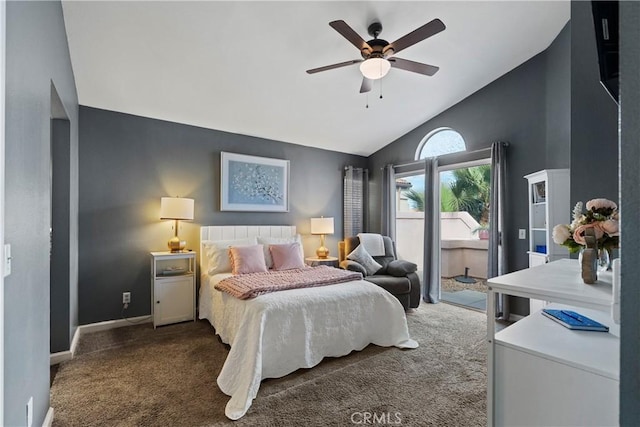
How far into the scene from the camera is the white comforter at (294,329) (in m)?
2.16

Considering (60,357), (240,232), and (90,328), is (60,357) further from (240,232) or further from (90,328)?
(240,232)

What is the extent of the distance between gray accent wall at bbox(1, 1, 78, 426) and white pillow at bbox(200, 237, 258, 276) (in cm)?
177

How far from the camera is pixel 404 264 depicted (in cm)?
410

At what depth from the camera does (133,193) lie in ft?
11.8

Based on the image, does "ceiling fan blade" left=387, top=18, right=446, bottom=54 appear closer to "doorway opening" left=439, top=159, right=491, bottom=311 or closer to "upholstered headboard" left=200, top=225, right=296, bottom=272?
"upholstered headboard" left=200, top=225, right=296, bottom=272

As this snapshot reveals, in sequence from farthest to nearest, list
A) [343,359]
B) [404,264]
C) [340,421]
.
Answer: [404,264] < [343,359] < [340,421]

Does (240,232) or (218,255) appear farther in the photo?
(240,232)

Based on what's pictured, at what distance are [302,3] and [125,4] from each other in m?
1.35

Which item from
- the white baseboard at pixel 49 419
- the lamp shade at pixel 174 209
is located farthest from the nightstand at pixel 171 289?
the white baseboard at pixel 49 419

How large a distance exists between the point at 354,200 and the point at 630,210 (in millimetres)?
4923

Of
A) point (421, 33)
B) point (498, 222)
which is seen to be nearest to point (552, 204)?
point (498, 222)

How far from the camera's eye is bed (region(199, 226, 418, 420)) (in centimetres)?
216

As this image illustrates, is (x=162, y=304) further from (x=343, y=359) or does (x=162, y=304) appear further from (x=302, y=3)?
(x=302, y=3)

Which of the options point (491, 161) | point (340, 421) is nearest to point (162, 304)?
point (340, 421)
